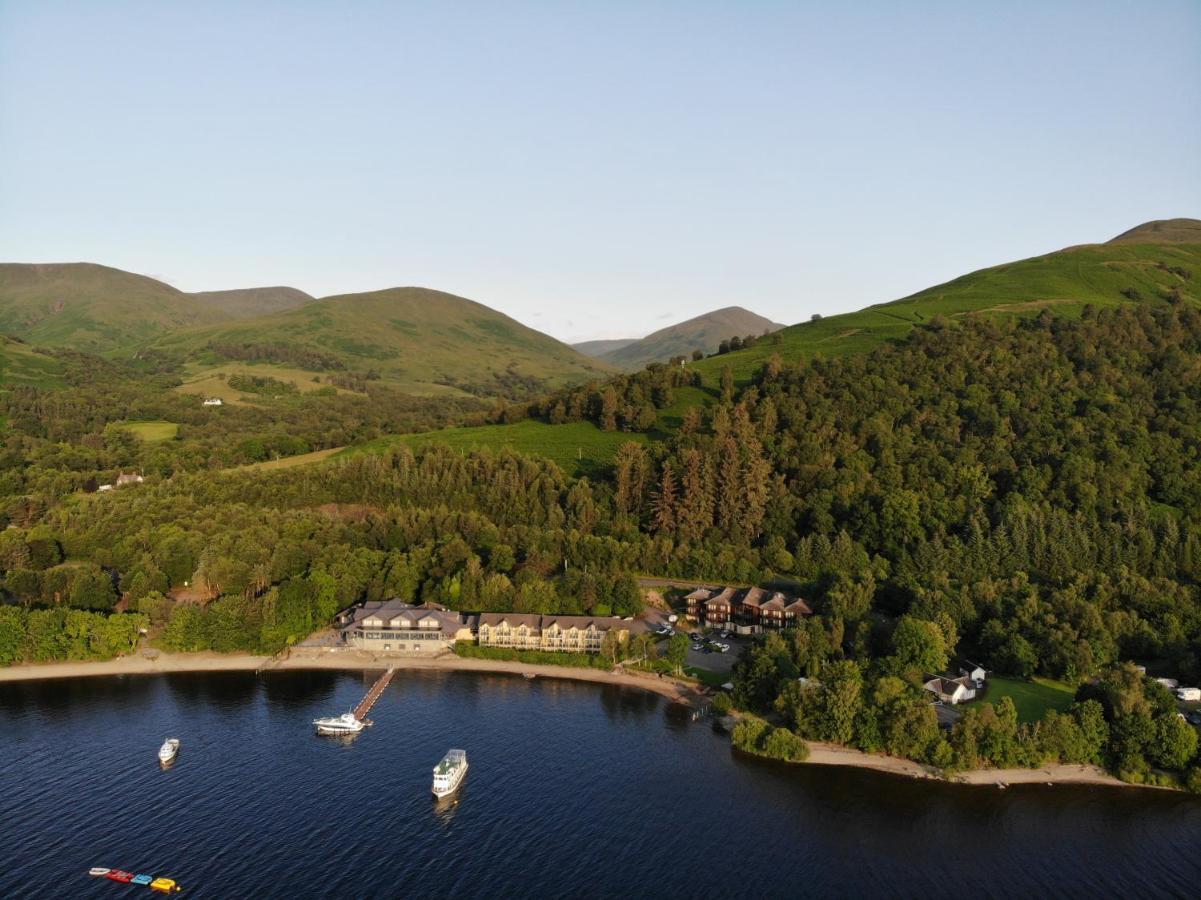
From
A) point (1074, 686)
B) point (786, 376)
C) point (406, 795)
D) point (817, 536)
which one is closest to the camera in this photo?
point (406, 795)

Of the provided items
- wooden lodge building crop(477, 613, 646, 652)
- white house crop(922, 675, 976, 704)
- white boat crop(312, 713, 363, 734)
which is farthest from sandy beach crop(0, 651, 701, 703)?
white house crop(922, 675, 976, 704)

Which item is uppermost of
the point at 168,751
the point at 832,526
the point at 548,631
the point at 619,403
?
the point at 619,403

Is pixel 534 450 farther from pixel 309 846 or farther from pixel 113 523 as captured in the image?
pixel 309 846

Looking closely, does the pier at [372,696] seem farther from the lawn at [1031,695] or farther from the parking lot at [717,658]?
the lawn at [1031,695]

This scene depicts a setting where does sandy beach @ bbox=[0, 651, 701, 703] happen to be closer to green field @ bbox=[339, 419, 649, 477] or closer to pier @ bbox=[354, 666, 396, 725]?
pier @ bbox=[354, 666, 396, 725]

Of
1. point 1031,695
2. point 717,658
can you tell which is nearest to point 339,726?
point 717,658

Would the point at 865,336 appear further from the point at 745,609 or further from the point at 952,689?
the point at 952,689

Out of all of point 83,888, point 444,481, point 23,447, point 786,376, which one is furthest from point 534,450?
point 23,447
